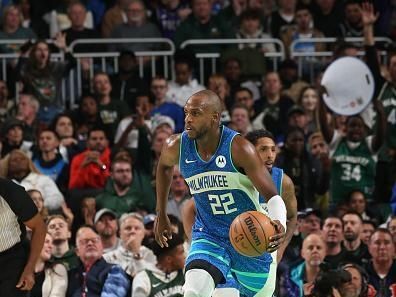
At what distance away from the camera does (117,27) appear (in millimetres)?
16719

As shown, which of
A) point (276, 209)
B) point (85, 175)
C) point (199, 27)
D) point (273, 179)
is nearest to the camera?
point (276, 209)

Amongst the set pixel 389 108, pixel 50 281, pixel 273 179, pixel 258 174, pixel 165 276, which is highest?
pixel 258 174

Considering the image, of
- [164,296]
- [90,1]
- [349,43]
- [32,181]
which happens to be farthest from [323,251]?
[90,1]

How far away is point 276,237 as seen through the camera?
9.09 metres

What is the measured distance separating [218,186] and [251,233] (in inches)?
23.7

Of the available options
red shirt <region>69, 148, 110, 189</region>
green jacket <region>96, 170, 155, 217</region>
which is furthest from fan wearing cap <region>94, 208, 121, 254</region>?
red shirt <region>69, 148, 110, 189</region>

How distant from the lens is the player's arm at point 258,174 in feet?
30.3

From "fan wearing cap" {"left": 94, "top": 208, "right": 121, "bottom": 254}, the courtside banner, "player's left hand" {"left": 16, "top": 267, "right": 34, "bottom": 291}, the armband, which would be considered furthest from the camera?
the courtside banner

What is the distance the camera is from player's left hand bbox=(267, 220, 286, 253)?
9.08m

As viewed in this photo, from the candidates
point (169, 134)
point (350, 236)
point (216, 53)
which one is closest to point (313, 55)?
point (216, 53)

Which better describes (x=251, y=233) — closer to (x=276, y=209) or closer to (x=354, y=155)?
(x=276, y=209)

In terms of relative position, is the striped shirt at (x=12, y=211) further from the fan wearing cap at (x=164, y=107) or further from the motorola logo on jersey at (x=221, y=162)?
the fan wearing cap at (x=164, y=107)

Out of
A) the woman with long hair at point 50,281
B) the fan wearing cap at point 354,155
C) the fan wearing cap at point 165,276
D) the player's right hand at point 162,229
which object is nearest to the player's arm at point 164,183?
the player's right hand at point 162,229

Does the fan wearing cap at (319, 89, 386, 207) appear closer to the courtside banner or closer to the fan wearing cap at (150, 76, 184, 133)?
the courtside banner
